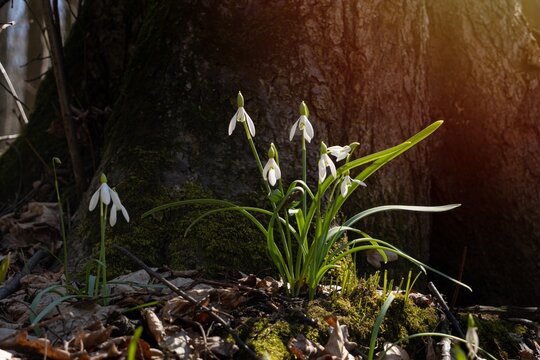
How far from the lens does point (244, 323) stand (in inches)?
73.4

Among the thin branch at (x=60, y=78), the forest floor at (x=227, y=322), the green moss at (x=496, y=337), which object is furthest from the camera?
the thin branch at (x=60, y=78)

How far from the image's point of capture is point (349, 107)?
3043 millimetres

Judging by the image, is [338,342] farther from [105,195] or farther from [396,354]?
[105,195]

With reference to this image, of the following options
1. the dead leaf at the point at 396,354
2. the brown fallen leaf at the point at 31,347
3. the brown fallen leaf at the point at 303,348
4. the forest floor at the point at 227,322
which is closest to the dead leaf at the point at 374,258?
the forest floor at the point at 227,322

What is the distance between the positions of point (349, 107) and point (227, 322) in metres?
1.51

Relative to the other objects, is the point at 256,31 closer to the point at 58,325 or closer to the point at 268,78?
the point at 268,78

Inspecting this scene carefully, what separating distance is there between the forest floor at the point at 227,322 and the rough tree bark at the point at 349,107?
549 millimetres

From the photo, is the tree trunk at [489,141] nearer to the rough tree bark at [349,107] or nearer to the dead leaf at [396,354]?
the rough tree bark at [349,107]

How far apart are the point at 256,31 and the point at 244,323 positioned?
63.5 inches

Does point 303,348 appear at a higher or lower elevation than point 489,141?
lower

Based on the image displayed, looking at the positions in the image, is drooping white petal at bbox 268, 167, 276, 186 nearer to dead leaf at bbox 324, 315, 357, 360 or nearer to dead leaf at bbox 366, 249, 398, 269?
dead leaf at bbox 324, 315, 357, 360

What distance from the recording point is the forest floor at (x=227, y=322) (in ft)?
5.47

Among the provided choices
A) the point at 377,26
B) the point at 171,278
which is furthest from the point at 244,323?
the point at 377,26

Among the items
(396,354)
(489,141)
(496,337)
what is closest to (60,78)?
(489,141)
